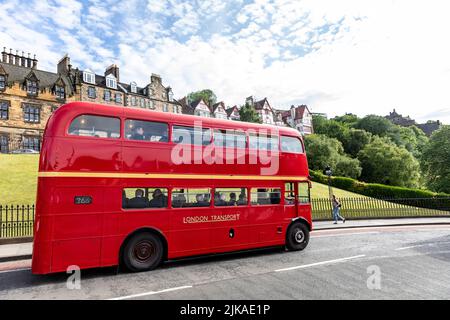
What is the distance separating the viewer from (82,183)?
273 inches

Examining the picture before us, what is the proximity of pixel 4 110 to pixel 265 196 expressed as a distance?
37.4 m

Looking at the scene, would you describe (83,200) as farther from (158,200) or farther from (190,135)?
(190,135)

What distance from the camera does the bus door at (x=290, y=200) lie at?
10320 millimetres

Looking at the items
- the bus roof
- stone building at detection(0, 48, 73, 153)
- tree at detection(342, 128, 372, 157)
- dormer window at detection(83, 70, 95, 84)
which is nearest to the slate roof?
stone building at detection(0, 48, 73, 153)

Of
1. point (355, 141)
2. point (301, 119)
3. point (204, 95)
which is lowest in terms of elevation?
point (355, 141)

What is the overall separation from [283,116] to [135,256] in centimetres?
7154

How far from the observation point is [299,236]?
10.6m

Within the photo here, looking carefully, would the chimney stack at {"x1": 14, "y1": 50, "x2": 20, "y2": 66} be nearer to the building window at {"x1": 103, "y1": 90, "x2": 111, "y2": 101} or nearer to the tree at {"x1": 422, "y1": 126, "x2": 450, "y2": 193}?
the building window at {"x1": 103, "y1": 90, "x2": 111, "y2": 101}

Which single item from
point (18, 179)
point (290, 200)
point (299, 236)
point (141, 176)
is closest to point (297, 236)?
point (299, 236)

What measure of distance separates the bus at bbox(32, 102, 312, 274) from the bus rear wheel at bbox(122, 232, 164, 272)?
0.03m

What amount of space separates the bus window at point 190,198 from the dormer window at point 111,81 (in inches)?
1668

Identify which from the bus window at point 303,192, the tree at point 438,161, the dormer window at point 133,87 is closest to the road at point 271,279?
the bus window at point 303,192

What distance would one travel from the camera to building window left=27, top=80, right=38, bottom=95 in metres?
35.9
